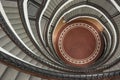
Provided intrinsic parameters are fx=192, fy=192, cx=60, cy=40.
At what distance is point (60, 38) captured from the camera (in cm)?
1395

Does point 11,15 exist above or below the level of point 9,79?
above

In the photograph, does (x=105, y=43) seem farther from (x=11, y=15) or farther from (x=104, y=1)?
(x=11, y=15)

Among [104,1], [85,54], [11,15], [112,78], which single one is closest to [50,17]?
[104,1]

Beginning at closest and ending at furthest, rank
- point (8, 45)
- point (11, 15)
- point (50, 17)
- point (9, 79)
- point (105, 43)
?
point (9, 79), point (8, 45), point (11, 15), point (50, 17), point (105, 43)

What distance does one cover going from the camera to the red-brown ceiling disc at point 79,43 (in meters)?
13.7

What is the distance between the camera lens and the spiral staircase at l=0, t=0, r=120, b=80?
4.04m

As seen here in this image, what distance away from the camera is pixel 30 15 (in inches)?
332

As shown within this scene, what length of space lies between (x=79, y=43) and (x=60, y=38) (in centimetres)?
142

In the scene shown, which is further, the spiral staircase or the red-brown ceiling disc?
the red-brown ceiling disc

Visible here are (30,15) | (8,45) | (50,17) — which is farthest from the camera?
(50,17)

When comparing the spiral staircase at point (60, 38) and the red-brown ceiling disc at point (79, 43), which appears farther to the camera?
the red-brown ceiling disc at point (79, 43)

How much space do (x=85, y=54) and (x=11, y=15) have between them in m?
8.22

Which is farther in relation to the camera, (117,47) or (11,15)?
(117,47)

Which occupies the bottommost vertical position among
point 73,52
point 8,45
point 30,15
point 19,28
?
point 8,45
